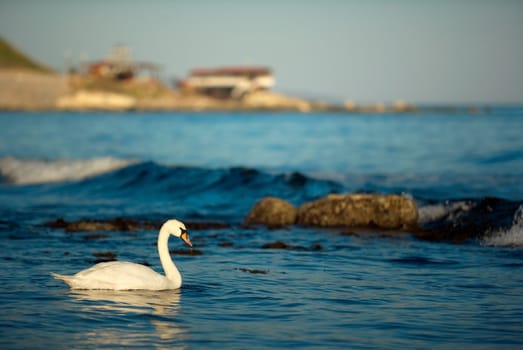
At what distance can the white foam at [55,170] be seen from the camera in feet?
97.5

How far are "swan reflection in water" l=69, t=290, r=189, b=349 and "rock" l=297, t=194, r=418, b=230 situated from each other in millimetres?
7662

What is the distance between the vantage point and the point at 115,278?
971cm

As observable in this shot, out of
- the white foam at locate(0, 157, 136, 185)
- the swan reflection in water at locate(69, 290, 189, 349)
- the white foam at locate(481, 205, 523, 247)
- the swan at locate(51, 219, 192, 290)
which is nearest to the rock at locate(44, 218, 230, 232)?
the white foam at locate(481, 205, 523, 247)

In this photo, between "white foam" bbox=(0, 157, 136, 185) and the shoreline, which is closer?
"white foam" bbox=(0, 157, 136, 185)

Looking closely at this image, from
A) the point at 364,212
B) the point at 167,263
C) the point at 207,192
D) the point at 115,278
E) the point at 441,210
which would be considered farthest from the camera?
the point at 207,192

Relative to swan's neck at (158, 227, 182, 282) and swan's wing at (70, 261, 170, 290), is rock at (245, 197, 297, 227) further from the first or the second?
swan's wing at (70, 261, 170, 290)

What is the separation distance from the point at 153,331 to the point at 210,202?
15.9m

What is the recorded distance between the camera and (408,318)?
28.9 feet

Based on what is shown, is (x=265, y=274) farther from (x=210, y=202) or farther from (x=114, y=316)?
(x=210, y=202)

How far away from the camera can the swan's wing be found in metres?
9.65

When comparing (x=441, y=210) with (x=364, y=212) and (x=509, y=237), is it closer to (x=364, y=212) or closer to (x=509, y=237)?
(x=364, y=212)

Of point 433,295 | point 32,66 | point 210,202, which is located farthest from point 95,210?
point 32,66

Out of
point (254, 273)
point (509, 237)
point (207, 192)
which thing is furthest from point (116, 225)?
point (207, 192)

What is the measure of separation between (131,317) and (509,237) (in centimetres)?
907
